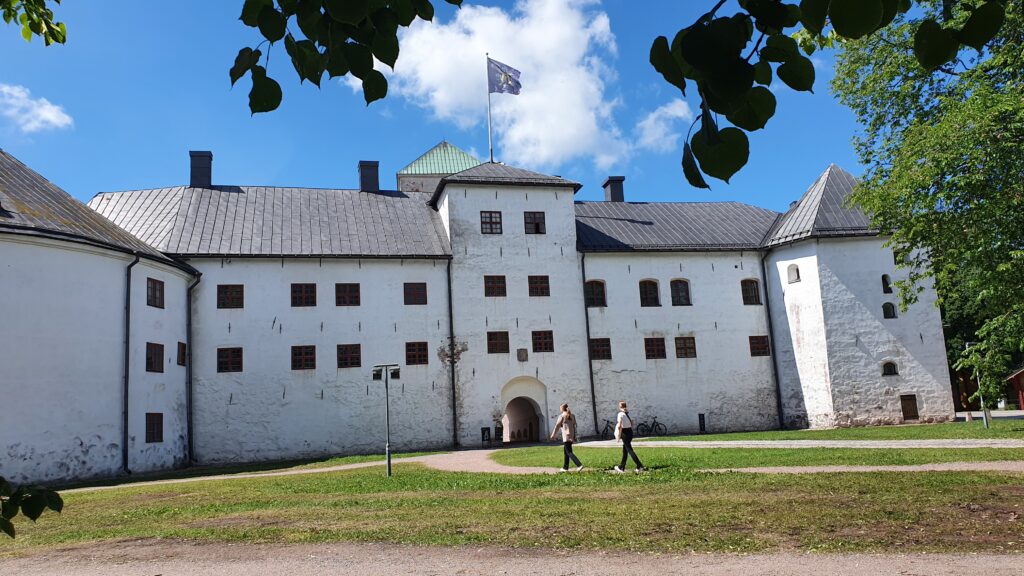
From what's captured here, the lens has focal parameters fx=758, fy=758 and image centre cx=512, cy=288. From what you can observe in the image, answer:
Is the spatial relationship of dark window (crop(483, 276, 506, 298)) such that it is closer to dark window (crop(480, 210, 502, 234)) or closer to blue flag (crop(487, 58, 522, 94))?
dark window (crop(480, 210, 502, 234))

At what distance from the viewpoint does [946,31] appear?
1.79 metres

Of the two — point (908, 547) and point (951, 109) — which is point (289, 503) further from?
point (951, 109)

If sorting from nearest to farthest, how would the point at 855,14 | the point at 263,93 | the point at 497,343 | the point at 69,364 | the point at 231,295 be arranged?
1. the point at 855,14
2. the point at 263,93
3. the point at 69,364
4. the point at 231,295
5. the point at 497,343

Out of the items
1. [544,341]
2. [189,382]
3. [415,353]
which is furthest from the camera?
[544,341]

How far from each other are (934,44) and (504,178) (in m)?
28.1

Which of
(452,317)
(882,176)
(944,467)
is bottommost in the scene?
(944,467)

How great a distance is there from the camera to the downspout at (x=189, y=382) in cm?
2533

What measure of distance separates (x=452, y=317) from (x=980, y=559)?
22.8 meters

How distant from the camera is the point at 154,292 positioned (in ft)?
79.3

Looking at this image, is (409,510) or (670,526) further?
(409,510)

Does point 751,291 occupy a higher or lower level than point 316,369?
higher


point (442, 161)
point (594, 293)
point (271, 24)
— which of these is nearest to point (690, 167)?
point (271, 24)

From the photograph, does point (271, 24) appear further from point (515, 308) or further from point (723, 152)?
point (515, 308)

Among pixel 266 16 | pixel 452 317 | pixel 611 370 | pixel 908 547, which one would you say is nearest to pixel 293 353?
pixel 452 317
